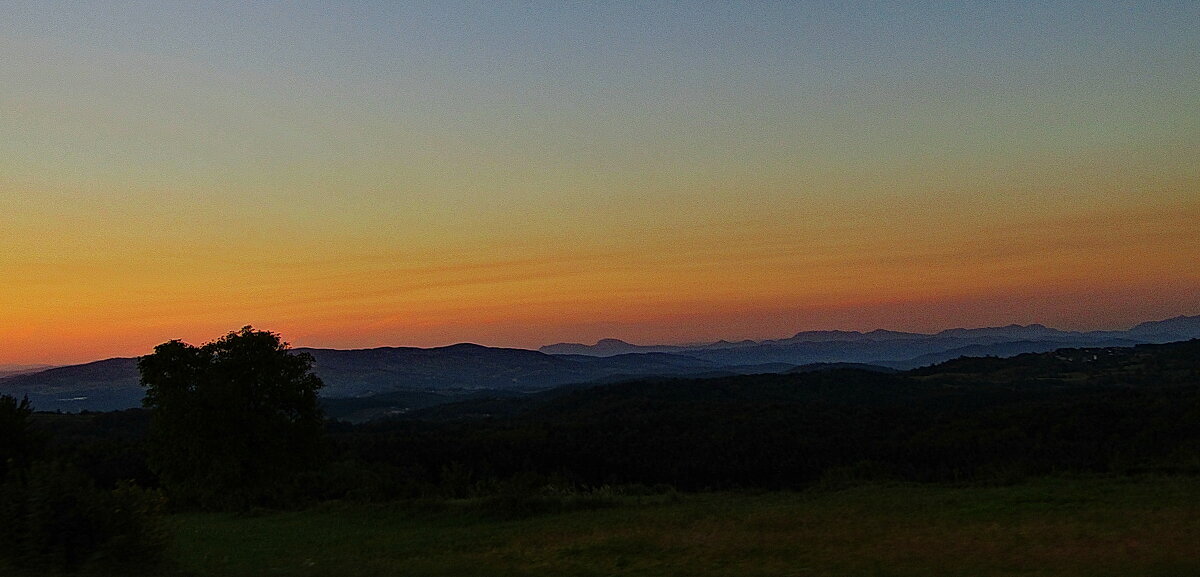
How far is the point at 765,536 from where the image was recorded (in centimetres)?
1502

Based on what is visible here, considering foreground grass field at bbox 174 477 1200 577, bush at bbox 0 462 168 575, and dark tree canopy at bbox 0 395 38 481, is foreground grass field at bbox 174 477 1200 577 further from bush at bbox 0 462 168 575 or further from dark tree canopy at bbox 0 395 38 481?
dark tree canopy at bbox 0 395 38 481

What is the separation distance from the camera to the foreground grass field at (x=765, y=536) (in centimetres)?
1167

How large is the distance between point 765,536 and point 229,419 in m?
24.6

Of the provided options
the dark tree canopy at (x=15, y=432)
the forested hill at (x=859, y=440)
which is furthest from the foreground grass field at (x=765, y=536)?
the dark tree canopy at (x=15, y=432)

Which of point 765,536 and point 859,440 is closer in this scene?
point 765,536

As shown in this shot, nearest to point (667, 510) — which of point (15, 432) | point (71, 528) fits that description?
point (71, 528)

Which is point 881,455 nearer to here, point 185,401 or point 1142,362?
point 185,401

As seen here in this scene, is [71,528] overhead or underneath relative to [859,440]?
overhead

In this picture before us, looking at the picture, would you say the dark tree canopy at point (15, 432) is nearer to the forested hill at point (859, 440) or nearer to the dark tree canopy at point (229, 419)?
the dark tree canopy at point (229, 419)

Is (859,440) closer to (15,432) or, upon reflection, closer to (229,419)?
(229,419)

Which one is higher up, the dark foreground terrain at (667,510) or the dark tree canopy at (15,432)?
the dark tree canopy at (15,432)

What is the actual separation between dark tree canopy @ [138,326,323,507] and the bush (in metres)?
19.3

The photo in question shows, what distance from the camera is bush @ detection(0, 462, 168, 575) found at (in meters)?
11.0

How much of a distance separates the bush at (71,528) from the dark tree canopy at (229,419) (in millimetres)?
19286
